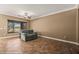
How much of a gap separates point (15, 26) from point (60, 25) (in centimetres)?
162

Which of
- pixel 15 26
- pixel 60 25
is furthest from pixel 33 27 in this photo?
pixel 60 25

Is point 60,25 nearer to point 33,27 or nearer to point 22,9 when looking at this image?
point 33,27

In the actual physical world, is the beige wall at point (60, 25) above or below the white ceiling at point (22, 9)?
below

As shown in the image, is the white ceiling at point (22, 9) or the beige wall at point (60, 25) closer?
the white ceiling at point (22, 9)

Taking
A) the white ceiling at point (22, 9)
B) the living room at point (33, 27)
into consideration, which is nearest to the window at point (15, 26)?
the living room at point (33, 27)

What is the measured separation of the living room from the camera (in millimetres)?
1617

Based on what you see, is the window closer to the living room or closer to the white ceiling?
the living room

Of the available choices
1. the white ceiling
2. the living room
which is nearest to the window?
the living room

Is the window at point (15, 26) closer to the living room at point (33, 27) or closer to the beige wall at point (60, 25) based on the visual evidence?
the living room at point (33, 27)

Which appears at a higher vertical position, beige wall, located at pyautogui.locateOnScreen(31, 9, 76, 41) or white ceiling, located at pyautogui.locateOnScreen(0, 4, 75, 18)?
white ceiling, located at pyautogui.locateOnScreen(0, 4, 75, 18)

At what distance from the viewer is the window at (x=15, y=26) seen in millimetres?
1657

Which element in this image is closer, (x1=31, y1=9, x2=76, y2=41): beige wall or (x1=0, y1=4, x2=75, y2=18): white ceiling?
(x1=0, y1=4, x2=75, y2=18): white ceiling
